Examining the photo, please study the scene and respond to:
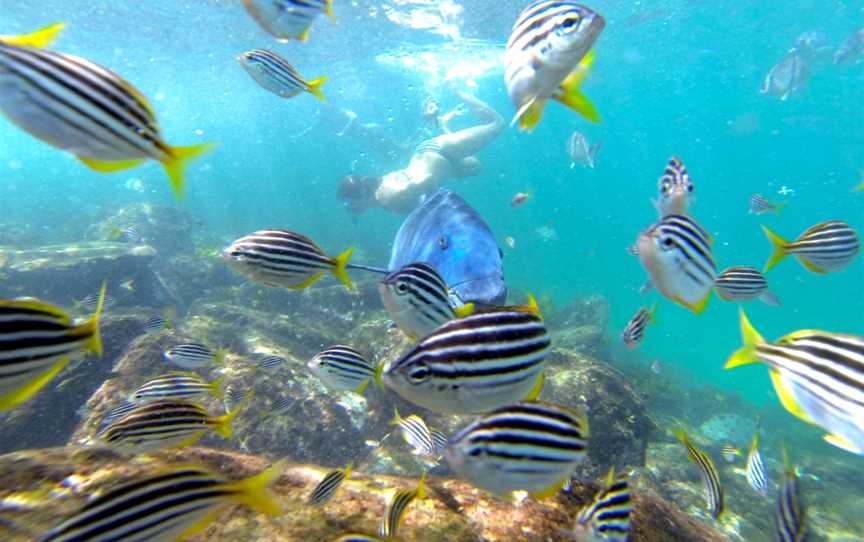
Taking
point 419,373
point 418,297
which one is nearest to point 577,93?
point 418,297

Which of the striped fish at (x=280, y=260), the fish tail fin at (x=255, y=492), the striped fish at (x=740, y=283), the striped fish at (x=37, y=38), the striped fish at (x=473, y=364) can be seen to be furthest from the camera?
the striped fish at (x=740, y=283)

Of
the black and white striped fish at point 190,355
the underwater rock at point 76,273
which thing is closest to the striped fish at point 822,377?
the black and white striped fish at point 190,355

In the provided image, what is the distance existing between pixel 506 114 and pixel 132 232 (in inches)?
2480

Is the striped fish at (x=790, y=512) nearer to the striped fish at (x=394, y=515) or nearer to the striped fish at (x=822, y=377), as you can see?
the striped fish at (x=822, y=377)

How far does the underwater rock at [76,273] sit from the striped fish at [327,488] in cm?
1258

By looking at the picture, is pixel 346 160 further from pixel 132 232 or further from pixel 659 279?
pixel 659 279

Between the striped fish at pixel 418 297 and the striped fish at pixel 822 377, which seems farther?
the striped fish at pixel 418 297

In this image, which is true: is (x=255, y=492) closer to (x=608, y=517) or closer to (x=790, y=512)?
(x=608, y=517)

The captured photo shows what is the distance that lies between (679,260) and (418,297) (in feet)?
4.76

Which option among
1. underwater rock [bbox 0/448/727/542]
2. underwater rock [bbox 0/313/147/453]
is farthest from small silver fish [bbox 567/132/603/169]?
underwater rock [bbox 0/313/147/453]

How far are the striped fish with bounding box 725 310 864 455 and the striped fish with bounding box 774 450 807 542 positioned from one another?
1.54 ft

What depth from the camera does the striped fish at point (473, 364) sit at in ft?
5.66

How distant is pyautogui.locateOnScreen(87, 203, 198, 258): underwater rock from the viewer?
18.4 m

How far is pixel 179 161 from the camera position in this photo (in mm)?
1871
